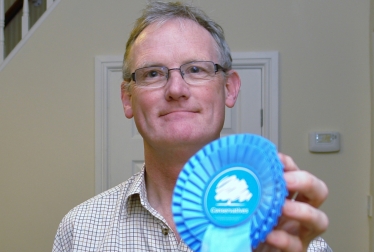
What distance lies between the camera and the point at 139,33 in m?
1.02

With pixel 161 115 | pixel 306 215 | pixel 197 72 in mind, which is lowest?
pixel 306 215

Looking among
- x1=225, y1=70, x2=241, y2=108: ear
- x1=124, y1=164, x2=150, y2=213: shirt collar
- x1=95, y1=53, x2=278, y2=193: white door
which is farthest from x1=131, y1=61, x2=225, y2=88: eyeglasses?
x1=95, y1=53, x2=278, y2=193: white door

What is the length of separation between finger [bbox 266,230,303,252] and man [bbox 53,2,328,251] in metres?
0.36

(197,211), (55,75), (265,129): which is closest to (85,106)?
(55,75)

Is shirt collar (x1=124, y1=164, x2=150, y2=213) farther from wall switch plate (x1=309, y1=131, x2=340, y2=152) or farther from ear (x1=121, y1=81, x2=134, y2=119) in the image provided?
wall switch plate (x1=309, y1=131, x2=340, y2=152)

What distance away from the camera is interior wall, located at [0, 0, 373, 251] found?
2.45 meters

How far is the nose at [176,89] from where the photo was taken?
2.93ft

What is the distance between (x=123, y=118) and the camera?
2.62 meters

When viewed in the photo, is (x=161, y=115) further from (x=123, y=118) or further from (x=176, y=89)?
(x=123, y=118)

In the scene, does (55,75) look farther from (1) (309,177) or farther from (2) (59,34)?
(1) (309,177)

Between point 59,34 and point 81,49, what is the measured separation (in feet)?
0.61

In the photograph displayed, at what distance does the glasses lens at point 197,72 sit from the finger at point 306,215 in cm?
43

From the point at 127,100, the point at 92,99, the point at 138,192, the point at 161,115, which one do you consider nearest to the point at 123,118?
the point at 92,99

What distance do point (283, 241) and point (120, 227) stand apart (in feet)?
1.74
